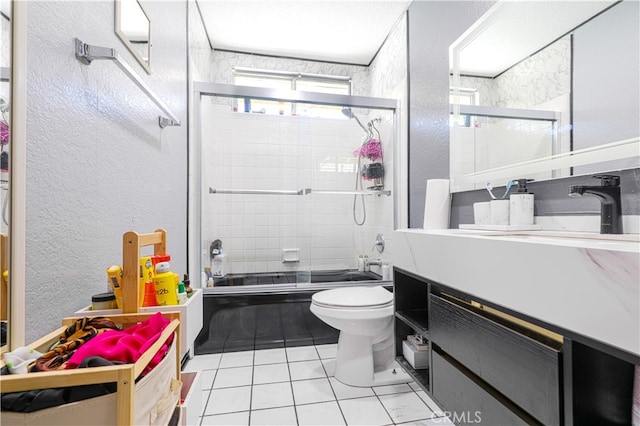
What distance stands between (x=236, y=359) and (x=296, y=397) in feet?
2.02

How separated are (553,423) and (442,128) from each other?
1.59m

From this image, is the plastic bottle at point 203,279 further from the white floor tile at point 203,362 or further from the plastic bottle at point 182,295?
the plastic bottle at point 182,295

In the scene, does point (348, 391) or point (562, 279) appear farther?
point (348, 391)

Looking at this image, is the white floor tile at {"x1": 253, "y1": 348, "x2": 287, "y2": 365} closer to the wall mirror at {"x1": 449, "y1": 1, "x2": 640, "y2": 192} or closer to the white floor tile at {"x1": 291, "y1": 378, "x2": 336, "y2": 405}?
the white floor tile at {"x1": 291, "y1": 378, "x2": 336, "y2": 405}

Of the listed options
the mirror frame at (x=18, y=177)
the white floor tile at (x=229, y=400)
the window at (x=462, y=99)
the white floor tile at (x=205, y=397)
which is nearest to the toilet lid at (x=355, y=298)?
the white floor tile at (x=229, y=400)

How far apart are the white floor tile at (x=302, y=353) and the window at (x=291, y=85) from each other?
1929mm

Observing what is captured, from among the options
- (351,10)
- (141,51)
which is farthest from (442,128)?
(141,51)

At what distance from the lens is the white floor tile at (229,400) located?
1430mm

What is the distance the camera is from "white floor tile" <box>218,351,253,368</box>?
74.2 inches

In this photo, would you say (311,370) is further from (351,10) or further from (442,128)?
(351,10)

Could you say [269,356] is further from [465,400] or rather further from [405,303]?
[465,400]

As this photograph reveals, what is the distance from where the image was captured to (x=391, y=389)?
63.3 inches

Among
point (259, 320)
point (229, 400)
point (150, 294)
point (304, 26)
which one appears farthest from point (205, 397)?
point (304, 26)

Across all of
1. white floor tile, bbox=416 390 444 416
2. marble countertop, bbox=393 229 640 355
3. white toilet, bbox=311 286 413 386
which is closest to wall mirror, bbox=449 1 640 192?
marble countertop, bbox=393 229 640 355
